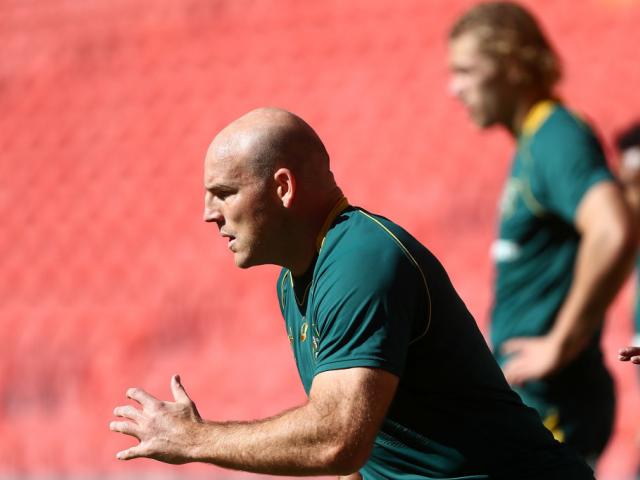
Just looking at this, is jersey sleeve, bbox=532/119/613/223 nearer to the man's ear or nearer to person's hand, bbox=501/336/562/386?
person's hand, bbox=501/336/562/386

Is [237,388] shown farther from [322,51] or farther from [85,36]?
[85,36]

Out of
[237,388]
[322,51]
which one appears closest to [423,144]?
[322,51]

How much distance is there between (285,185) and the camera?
2836 mm

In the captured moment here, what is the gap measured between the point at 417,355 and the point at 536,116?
1974 millimetres

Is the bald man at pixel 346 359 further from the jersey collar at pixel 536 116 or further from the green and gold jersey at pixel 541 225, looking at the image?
the jersey collar at pixel 536 116

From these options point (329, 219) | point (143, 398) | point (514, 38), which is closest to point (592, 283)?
point (514, 38)

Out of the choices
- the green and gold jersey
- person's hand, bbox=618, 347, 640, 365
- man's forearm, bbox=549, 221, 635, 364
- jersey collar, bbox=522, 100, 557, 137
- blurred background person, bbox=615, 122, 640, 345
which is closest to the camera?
person's hand, bbox=618, 347, 640, 365

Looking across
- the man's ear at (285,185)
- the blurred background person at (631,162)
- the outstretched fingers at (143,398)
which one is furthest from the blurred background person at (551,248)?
the outstretched fingers at (143,398)

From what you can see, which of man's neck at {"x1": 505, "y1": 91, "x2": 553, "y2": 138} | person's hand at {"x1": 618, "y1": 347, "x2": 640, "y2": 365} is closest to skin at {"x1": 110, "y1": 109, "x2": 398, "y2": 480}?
person's hand at {"x1": 618, "y1": 347, "x2": 640, "y2": 365}

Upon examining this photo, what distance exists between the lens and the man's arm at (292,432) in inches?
99.5

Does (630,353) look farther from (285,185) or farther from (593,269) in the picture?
(593,269)

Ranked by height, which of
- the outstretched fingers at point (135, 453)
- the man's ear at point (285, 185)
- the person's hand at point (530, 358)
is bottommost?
the person's hand at point (530, 358)

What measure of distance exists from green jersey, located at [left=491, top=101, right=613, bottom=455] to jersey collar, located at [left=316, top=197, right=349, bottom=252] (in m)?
1.55

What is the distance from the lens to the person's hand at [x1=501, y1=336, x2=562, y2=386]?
4191 millimetres
